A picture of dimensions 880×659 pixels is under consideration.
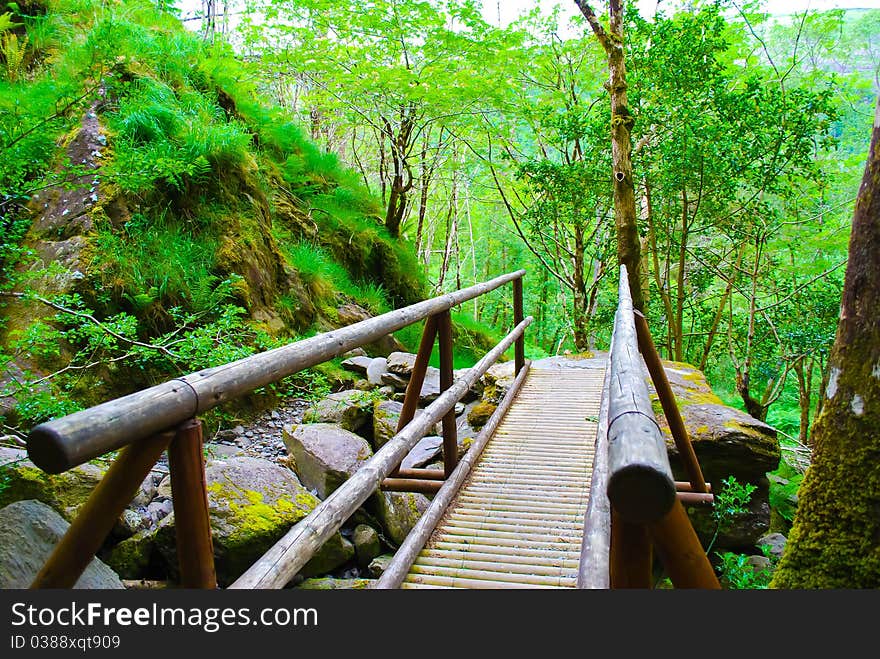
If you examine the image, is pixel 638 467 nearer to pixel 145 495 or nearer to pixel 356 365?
pixel 145 495

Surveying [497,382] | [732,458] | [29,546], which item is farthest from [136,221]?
[732,458]

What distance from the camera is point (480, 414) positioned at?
5.46 m

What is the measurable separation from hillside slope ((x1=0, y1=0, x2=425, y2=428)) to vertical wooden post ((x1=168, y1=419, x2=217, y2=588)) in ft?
7.64

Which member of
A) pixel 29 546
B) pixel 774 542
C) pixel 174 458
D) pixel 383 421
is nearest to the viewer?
pixel 174 458

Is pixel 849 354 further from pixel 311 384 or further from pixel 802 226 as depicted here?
pixel 802 226

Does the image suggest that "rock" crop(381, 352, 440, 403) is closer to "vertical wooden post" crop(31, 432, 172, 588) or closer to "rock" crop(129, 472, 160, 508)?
"rock" crop(129, 472, 160, 508)

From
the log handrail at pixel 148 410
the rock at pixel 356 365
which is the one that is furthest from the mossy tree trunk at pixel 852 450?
the rock at pixel 356 365

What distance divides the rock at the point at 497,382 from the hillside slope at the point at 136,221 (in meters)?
2.07

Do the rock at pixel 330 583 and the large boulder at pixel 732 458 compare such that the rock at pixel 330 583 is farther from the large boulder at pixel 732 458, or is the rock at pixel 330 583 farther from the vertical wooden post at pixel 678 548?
the large boulder at pixel 732 458

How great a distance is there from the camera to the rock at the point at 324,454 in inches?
163

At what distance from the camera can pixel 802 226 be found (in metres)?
11.3

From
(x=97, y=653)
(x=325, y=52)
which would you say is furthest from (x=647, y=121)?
(x=97, y=653)

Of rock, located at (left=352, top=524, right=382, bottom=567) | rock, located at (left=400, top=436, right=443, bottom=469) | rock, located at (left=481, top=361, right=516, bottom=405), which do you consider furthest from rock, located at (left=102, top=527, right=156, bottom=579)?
rock, located at (left=481, top=361, right=516, bottom=405)

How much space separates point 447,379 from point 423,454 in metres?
1.39
